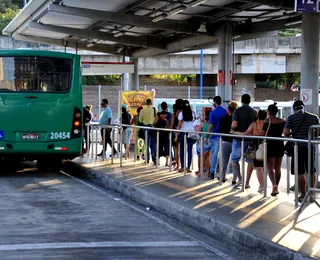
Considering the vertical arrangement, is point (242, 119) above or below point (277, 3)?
below

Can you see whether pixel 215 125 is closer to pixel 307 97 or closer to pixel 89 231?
pixel 307 97

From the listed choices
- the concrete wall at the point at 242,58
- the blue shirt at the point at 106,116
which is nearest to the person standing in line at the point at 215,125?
the blue shirt at the point at 106,116

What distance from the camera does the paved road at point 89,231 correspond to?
25.1ft

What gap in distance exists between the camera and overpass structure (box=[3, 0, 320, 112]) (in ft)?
46.3

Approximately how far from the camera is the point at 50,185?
1453cm

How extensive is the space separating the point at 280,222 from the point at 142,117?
1007cm

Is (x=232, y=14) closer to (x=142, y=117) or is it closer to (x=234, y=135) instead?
(x=142, y=117)

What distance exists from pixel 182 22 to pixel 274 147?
342 inches

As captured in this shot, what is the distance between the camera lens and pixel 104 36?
22.0 metres

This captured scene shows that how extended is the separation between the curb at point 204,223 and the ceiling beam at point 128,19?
15.4 ft

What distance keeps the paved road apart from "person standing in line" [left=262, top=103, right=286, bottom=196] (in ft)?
7.22

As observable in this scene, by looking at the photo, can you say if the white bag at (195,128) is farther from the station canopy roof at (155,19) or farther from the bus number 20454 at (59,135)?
the bus number 20454 at (59,135)

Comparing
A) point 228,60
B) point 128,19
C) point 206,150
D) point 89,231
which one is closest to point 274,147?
point 206,150

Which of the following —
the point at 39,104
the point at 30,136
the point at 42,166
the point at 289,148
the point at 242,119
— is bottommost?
the point at 42,166
